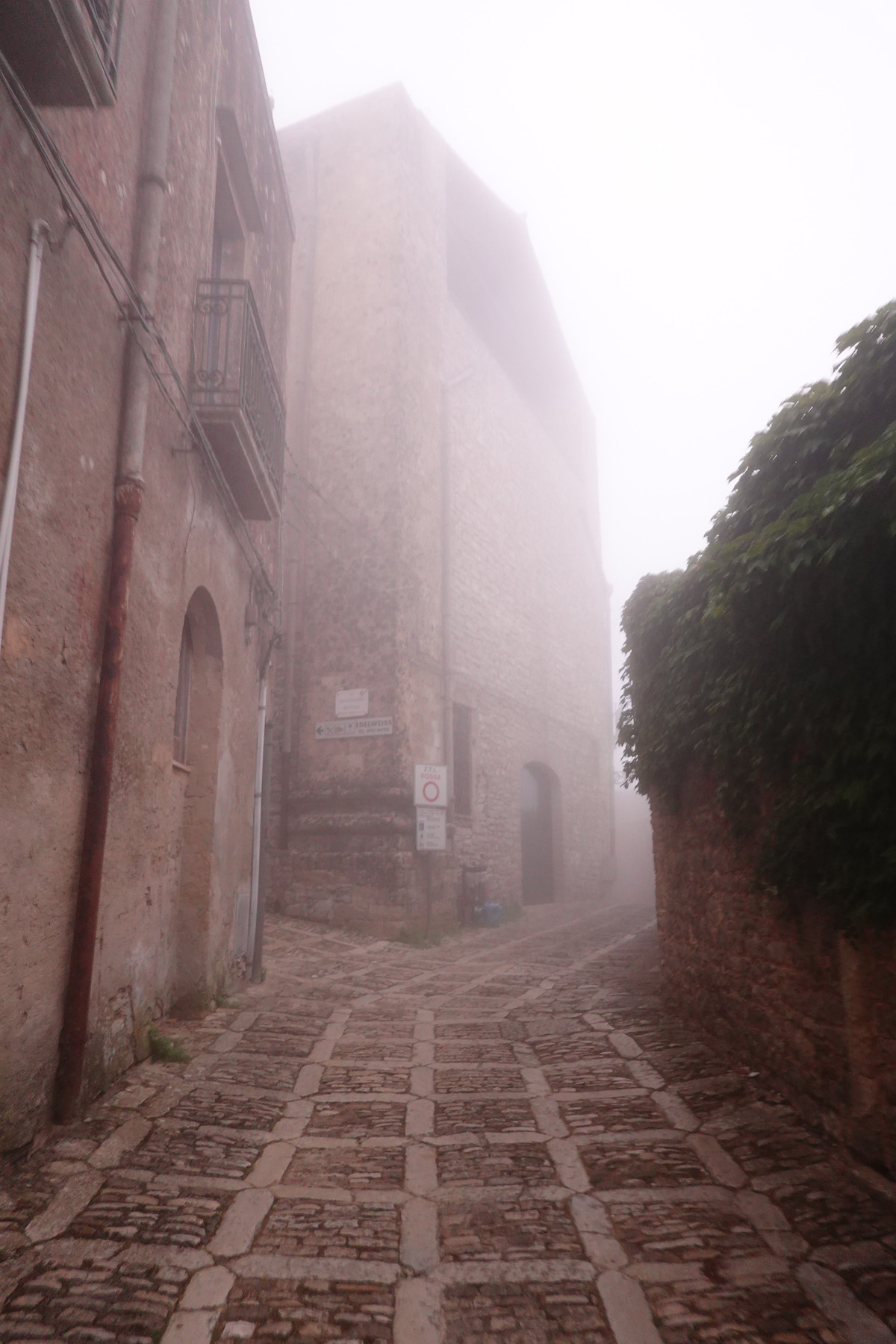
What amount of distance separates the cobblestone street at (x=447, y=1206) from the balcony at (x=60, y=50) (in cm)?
386

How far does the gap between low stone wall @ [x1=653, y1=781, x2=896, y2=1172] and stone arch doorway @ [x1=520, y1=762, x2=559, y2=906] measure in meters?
9.30

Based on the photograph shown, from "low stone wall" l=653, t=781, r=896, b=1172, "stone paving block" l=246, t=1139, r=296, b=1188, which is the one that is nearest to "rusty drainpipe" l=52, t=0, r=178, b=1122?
"stone paving block" l=246, t=1139, r=296, b=1188

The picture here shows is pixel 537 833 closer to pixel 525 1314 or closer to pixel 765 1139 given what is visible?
pixel 765 1139

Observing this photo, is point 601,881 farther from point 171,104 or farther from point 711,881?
point 171,104

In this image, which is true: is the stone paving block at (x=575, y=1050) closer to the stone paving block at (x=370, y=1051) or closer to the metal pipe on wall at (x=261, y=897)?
the stone paving block at (x=370, y=1051)

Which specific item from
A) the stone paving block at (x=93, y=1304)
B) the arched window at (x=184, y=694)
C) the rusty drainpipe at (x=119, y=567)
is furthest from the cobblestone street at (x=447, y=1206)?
the arched window at (x=184, y=694)

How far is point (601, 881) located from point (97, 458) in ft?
52.9

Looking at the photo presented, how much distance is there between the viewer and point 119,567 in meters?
3.75

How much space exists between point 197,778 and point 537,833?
1063 centimetres

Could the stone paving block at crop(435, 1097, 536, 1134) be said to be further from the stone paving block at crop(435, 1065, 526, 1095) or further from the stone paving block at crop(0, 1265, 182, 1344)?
the stone paving block at crop(0, 1265, 182, 1344)

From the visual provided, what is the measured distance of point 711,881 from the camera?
4680mm

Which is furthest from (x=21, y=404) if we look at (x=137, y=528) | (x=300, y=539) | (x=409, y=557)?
(x=300, y=539)

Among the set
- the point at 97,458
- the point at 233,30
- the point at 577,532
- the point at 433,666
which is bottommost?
the point at 97,458

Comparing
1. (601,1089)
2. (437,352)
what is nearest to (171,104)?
(601,1089)
